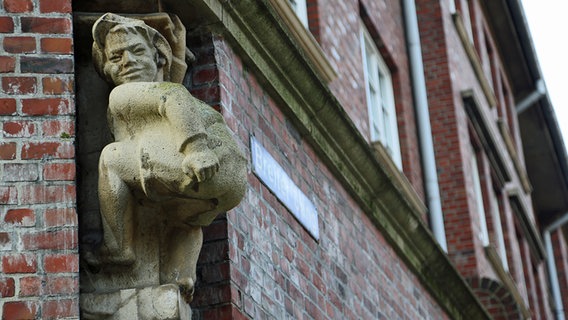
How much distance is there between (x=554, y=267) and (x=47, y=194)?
18069 mm

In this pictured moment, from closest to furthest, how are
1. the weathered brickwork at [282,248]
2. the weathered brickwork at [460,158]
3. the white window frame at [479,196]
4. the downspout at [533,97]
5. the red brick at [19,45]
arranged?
the red brick at [19,45]
the weathered brickwork at [282,248]
the weathered brickwork at [460,158]
the white window frame at [479,196]
the downspout at [533,97]

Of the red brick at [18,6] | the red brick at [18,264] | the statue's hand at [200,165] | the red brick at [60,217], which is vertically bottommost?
the red brick at [18,264]

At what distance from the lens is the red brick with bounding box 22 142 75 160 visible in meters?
6.79

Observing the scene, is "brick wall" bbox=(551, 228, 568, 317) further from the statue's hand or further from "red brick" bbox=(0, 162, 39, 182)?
"red brick" bbox=(0, 162, 39, 182)

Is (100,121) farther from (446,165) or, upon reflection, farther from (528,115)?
(528,115)

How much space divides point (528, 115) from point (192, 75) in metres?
16.4

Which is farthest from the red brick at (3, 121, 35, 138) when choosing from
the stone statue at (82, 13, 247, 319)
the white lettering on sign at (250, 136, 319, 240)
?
the white lettering on sign at (250, 136, 319, 240)

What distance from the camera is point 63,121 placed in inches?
271

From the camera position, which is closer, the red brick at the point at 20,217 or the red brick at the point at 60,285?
the red brick at the point at 60,285

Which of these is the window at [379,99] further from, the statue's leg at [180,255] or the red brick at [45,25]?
A: the red brick at [45,25]

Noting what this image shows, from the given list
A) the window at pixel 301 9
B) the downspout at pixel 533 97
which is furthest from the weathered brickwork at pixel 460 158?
the window at pixel 301 9

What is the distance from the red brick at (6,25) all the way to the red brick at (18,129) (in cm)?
47

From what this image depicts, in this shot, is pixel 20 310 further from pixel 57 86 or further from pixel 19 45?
pixel 19 45

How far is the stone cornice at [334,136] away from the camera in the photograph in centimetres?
870
